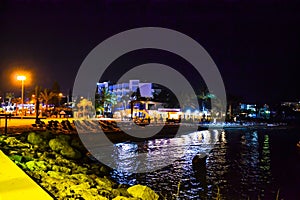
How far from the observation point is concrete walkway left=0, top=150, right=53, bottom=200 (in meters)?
5.70

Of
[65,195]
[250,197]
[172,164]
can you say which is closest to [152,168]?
[172,164]

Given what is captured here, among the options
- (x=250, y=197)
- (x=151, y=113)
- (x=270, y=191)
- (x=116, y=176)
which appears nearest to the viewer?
(x=250, y=197)

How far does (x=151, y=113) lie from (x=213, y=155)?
113 ft

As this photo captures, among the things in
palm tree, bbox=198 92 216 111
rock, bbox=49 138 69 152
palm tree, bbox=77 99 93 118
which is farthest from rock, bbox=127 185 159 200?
palm tree, bbox=198 92 216 111

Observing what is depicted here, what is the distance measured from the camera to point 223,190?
1334 centimetres

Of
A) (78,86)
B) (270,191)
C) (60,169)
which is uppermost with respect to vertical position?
(78,86)

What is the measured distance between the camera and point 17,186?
6254mm

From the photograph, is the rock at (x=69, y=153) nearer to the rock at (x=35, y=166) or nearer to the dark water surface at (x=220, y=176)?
the dark water surface at (x=220, y=176)

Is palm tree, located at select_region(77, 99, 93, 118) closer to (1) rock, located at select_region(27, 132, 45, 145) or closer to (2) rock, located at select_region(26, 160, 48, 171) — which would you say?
(1) rock, located at select_region(27, 132, 45, 145)

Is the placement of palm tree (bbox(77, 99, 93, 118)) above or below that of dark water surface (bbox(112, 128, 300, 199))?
above

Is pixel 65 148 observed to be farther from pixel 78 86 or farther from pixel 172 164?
pixel 78 86

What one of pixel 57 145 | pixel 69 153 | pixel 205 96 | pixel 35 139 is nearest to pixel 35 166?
pixel 69 153

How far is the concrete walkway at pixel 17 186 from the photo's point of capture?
5.70 metres

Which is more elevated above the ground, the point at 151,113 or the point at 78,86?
the point at 78,86
